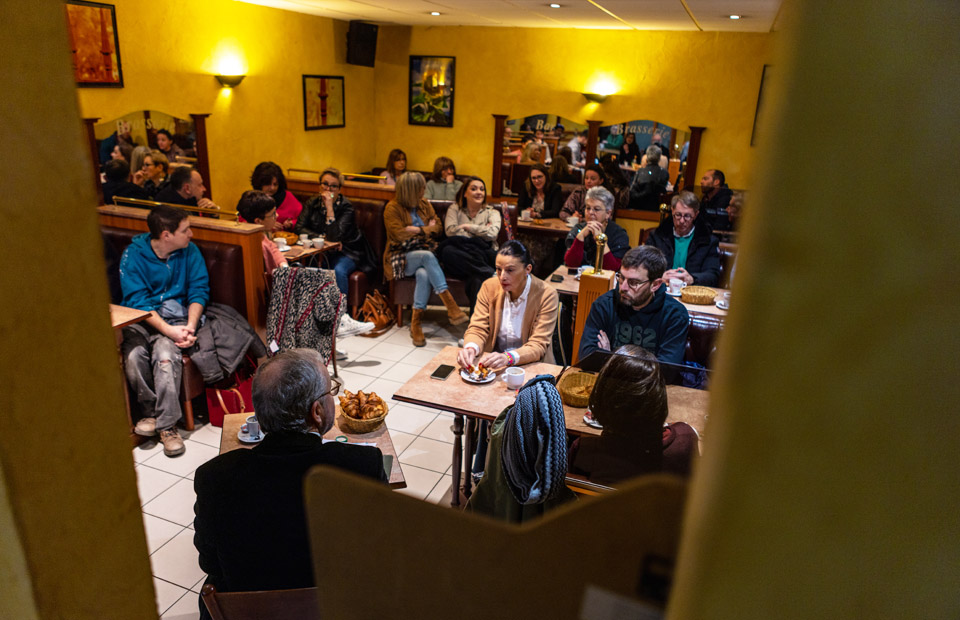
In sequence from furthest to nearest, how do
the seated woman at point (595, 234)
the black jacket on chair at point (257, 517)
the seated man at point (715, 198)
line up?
the seated man at point (715, 198) < the seated woman at point (595, 234) < the black jacket on chair at point (257, 517)

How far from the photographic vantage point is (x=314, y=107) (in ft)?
26.1

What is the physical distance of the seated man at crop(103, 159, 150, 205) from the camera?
200 inches

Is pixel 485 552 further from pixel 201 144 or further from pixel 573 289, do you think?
pixel 201 144

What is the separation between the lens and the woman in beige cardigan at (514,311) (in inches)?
132

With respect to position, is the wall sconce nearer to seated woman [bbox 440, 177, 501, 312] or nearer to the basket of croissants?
seated woman [bbox 440, 177, 501, 312]

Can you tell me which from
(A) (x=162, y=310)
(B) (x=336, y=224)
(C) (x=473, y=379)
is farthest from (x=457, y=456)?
(B) (x=336, y=224)

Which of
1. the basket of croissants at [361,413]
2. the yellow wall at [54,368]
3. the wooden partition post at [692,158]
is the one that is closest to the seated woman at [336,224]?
the basket of croissants at [361,413]

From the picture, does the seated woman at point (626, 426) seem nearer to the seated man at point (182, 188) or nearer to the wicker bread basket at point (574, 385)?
the wicker bread basket at point (574, 385)

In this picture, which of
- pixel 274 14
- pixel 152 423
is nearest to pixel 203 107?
pixel 274 14

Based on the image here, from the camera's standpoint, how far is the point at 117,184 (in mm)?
5113

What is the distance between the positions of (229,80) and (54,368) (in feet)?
23.5

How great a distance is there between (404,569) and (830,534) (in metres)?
0.15

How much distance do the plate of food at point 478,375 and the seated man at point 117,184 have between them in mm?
3760

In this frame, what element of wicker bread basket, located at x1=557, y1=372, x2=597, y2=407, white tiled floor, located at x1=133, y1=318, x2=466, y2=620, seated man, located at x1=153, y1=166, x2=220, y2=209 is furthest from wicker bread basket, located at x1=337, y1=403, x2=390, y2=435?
seated man, located at x1=153, y1=166, x2=220, y2=209
